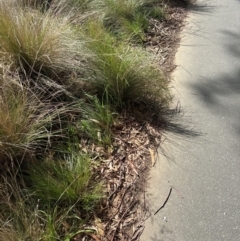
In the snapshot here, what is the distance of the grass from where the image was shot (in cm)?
210

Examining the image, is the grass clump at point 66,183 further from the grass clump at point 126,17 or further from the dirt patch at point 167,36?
the grass clump at point 126,17

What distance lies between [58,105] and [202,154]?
1.06 metres

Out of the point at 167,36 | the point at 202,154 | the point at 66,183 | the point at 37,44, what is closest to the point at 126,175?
the point at 66,183

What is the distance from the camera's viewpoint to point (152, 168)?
252cm

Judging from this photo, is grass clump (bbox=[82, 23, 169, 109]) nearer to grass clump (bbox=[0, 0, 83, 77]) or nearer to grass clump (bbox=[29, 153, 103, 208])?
grass clump (bbox=[0, 0, 83, 77])

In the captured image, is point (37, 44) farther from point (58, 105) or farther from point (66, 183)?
point (66, 183)

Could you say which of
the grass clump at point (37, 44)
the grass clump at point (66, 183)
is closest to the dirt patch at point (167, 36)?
the grass clump at point (37, 44)

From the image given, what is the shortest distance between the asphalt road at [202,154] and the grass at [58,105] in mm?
319

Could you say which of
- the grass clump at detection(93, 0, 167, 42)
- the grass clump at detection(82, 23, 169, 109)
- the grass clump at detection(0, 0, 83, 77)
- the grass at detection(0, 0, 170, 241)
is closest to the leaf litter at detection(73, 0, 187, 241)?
the grass at detection(0, 0, 170, 241)

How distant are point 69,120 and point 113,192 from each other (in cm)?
64

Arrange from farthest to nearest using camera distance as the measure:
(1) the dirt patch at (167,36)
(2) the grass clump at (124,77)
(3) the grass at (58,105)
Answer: (1) the dirt patch at (167,36) < (2) the grass clump at (124,77) < (3) the grass at (58,105)

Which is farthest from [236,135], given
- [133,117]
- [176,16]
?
[176,16]

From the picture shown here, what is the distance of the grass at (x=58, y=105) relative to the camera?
210 centimetres

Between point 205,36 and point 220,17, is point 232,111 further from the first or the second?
point 220,17
